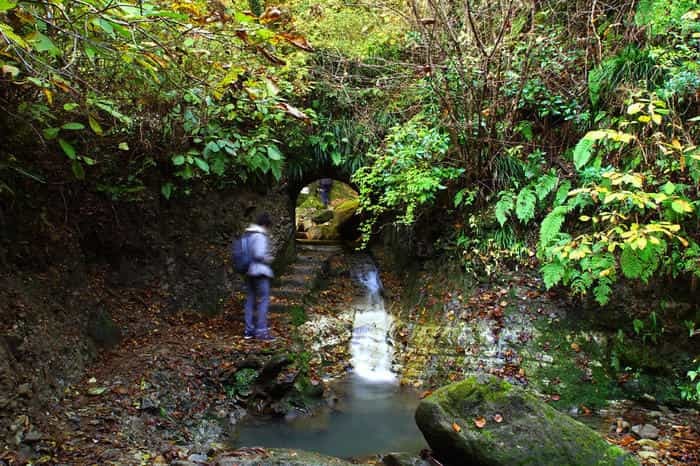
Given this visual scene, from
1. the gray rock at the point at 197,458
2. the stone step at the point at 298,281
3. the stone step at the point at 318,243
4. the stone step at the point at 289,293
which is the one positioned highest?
the stone step at the point at 318,243

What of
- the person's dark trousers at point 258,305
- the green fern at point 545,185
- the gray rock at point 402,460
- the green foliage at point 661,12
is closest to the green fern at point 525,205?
the green fern at point 545,185

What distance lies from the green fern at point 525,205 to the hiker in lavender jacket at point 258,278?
3.81m

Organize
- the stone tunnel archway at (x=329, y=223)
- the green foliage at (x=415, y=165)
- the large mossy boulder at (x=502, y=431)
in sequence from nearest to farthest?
1. the large mossy boulder at (x=502, y=431)
2. the green foliage at (x=415, y=165)
3. the stone tunnel archway at (x=329, y=223)

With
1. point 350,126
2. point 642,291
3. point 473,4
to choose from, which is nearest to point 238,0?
point 350,126

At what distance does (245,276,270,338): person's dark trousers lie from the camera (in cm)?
671

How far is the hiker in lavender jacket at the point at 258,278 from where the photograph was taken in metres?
6.63

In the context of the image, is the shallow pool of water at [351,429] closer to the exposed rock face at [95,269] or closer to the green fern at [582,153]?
the exposed rock face at [95,269]

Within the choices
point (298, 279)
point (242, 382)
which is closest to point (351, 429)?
point (242, 382)

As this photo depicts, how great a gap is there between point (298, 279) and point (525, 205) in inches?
187

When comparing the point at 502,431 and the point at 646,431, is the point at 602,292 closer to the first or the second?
the point at 646,431

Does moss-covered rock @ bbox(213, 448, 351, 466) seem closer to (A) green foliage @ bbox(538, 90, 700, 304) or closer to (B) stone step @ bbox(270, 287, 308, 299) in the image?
(A) green foliage @ bbox(538, 90, 700, 304)

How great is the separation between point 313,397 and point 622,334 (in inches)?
164

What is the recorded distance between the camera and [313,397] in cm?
590

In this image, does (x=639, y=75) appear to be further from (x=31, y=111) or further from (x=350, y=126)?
(x=31, y=111)
